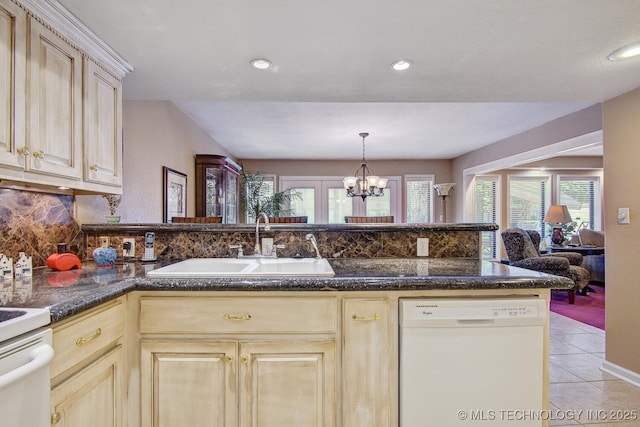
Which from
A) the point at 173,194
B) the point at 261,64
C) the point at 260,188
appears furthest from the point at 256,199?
the point at 261,64

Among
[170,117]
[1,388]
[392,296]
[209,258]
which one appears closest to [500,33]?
[392,296]

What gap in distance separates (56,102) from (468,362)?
2148 mm

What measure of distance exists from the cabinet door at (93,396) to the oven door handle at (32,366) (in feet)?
0.67

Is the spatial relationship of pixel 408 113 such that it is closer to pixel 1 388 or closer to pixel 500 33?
pixel 500 33

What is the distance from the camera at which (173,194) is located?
3459mm

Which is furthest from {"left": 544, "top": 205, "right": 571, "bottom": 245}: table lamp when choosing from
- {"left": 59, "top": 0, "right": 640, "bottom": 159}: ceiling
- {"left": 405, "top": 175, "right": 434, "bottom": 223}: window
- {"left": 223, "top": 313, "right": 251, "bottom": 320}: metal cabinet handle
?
{"left": 223, "top": 313, "right": 251, "bottom": 320}: metal cabinet handle

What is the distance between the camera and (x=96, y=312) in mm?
1250

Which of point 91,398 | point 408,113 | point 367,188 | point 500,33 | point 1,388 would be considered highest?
point 408,113

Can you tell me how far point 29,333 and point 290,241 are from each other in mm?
1358

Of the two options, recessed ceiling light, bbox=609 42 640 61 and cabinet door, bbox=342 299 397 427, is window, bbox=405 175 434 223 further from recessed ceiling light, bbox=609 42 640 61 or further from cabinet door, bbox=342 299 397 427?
cabinet door, bbox=342 299 397 427

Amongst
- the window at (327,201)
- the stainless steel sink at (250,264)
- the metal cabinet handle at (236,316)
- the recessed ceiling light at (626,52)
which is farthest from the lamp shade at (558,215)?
the metal cabinet handle at (236,316)

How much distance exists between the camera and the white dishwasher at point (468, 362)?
4.65 feet

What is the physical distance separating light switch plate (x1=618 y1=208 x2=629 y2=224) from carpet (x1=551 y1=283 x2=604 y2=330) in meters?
1.79

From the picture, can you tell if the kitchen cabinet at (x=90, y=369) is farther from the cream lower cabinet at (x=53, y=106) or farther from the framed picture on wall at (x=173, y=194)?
the framed picture on wall at (x=173, y=194)
